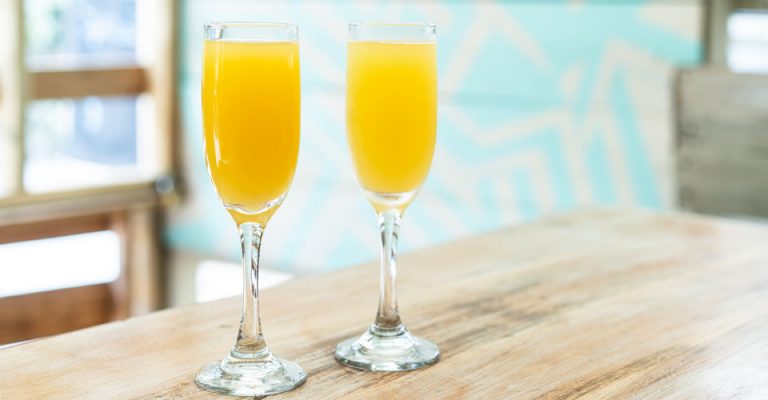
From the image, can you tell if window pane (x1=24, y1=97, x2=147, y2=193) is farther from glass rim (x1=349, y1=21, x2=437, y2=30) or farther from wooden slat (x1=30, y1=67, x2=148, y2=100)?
glass rim (x1=349, y1=21, x2=437, y2=30)

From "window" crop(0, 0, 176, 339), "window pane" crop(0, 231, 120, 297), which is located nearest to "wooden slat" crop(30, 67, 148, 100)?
"window" crop(0, 0, 176, 339)

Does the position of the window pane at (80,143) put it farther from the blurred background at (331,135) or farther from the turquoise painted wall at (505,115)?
the turquoise painted wall at (505,115)

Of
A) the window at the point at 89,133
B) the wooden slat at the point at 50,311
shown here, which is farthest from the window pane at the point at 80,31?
the wooden slat at the point at 50,311

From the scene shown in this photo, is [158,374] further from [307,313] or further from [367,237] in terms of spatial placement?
[367,237]

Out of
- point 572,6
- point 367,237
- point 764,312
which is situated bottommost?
point 367,237

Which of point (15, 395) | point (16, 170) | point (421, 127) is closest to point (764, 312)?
point (421, 127)

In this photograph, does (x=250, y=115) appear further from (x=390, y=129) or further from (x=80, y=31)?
(x=80, y=31)
